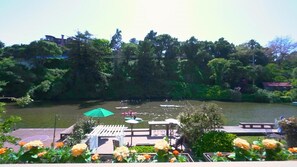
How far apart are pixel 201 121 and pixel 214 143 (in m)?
1.08

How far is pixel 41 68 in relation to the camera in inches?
1332

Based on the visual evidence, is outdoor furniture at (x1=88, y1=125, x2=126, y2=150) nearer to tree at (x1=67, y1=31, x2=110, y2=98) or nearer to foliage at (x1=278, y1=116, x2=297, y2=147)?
foliage at (x1=278, y1=116, x2=297, y2=147)

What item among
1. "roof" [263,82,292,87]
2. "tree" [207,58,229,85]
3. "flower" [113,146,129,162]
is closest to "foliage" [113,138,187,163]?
"flower" [113,146,129,162]

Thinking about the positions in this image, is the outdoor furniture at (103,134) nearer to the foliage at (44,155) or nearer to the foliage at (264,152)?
the foliage at (44,155)

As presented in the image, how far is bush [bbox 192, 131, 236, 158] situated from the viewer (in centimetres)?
674

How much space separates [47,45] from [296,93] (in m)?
34.7

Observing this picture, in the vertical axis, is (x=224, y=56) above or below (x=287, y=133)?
above

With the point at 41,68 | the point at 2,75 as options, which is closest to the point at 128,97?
the point at 41,68

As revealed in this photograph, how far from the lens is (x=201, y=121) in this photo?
25.5 ft

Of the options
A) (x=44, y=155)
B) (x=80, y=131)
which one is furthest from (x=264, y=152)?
(x=80, y=131)

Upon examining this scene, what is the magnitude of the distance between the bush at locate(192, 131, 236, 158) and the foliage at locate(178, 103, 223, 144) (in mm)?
532

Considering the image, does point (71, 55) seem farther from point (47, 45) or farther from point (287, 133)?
point (287, 133)

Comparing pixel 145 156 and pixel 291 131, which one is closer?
pixel 145 156

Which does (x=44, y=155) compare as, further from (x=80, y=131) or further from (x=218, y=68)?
(x=218, y=68)
